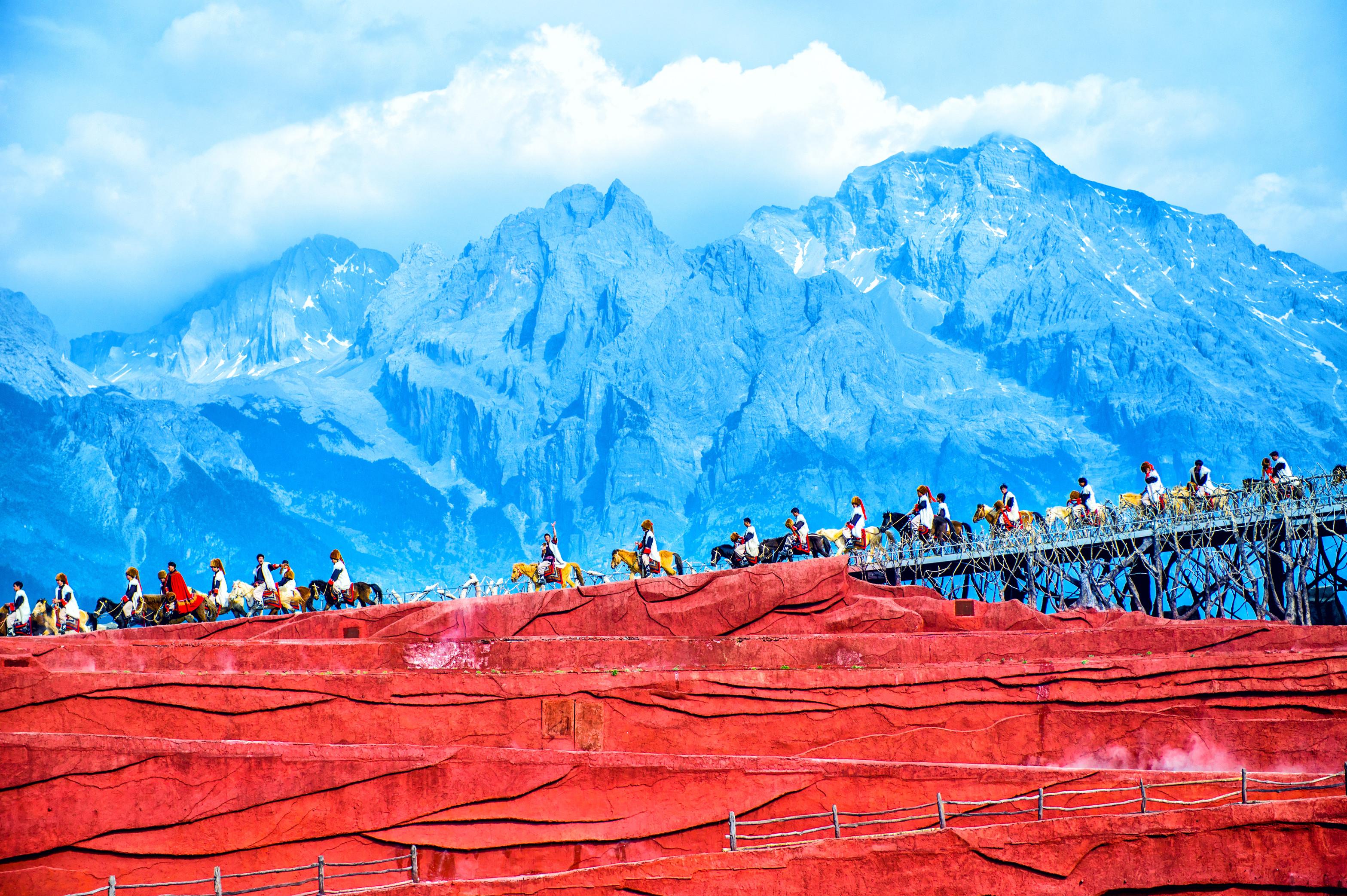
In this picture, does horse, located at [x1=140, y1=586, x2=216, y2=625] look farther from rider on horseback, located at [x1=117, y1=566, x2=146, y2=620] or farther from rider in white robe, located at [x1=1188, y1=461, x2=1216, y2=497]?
rider in white robe, located at [x1=1188, y1=461, x2=1216, y2=497]

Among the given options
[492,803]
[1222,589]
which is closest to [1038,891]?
[492,803]

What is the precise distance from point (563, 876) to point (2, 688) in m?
7.93

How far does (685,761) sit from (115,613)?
16.8m

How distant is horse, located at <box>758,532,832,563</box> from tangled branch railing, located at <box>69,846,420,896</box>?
13532mm

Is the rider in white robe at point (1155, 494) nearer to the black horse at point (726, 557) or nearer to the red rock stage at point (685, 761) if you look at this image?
the black horse at point (726, 557)

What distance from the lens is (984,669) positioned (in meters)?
16.7

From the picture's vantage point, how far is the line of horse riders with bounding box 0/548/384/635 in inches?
997

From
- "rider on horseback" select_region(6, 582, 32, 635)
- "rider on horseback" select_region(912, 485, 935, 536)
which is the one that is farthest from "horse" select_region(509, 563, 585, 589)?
"rider on horseback" select_region(6, 582, 32, 635)

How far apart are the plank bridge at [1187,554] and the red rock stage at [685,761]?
14.9m

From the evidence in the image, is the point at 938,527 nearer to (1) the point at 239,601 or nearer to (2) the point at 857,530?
(2) the point at 857,530

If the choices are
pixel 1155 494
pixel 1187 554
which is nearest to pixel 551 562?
pixel 1155 494

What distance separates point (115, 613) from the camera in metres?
26.8

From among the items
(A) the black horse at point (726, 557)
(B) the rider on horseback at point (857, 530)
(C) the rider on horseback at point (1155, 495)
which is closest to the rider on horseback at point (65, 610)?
(A) the black horse at point (726, 557)

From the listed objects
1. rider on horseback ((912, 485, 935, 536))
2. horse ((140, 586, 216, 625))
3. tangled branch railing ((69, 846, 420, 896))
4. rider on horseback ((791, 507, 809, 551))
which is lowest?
tangled branch railing ((69, 846, 420, 896))
